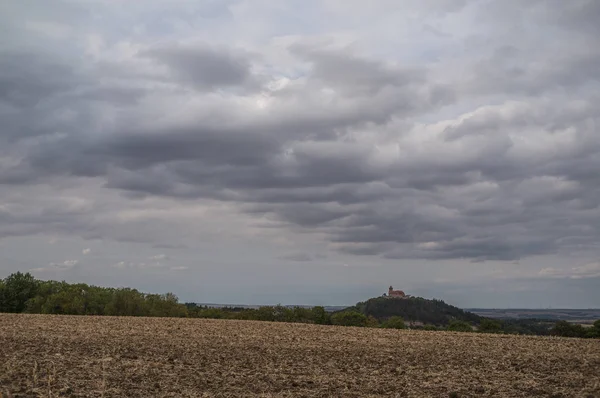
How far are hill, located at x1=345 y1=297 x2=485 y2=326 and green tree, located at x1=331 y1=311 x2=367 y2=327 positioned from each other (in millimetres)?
62134

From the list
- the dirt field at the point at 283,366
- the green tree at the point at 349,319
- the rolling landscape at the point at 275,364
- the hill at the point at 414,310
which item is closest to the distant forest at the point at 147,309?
the green tree at the point at 349,319

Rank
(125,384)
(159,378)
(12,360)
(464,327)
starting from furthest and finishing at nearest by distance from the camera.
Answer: (464,327) → (12,360) → (159,378) → (125,384)

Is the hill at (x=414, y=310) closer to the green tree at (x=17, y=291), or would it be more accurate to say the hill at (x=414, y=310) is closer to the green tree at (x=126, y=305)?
the green tree at (x=126, y=305)

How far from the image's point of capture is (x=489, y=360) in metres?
30.8

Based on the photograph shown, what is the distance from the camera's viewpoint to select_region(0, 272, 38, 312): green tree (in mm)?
100188

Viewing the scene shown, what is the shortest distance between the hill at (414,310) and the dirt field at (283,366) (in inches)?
4362

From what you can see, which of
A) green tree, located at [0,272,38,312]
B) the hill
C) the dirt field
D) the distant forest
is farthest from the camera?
the hill

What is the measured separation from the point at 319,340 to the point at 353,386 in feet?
63.1

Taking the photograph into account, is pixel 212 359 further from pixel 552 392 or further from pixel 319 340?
pixel 552 392

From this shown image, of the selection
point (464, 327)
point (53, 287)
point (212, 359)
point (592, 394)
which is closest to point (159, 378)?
point (212, 359)

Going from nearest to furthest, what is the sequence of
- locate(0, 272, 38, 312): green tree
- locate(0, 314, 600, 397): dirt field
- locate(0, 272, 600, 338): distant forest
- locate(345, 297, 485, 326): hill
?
1. locate(0, 314, 600, 397): dirt field
2. locate(0, 272, 600, 338): distant forest
3. locate(0, 272, 38, 312): green tree
4. locate(345, 297, 485, 326): hill

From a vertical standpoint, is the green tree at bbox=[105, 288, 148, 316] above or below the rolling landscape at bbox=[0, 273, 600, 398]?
above

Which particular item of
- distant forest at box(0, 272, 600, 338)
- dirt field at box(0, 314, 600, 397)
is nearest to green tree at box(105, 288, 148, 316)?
distant forest at box(0, 272, 600, 338)

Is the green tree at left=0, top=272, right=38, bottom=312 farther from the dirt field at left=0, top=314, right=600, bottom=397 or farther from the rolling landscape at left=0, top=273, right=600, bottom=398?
the dirt field at left=0, top=314, right=600, bottom=397
